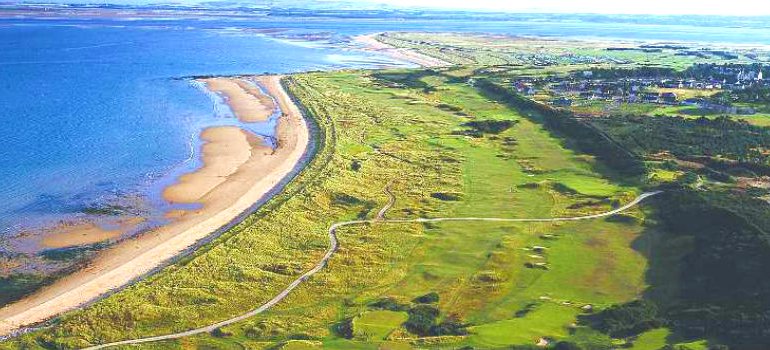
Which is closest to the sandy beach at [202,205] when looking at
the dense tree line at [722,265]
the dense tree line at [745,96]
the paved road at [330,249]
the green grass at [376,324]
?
the paved road at [330,249]

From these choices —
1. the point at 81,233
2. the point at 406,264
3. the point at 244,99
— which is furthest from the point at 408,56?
the point at 406,264

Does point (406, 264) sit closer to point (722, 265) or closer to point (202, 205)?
point (722, 265)

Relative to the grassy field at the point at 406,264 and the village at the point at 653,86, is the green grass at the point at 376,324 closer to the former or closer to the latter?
the grassy field at the point at 406,264

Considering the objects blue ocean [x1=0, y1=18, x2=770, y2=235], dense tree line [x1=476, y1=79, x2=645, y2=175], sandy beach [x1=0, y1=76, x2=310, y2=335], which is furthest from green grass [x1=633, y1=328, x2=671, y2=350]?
blue ocean [x1=0, y1=18, x2=770, y2=235]

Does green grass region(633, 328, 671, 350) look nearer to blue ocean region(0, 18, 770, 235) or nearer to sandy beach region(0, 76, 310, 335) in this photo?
sandy beach region(0, 76, 310, 335)

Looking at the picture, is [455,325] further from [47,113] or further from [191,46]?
[191,46]

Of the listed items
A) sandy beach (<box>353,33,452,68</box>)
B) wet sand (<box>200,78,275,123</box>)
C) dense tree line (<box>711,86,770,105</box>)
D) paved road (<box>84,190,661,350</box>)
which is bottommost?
paved road (<box>84,190,661,350</box>)
